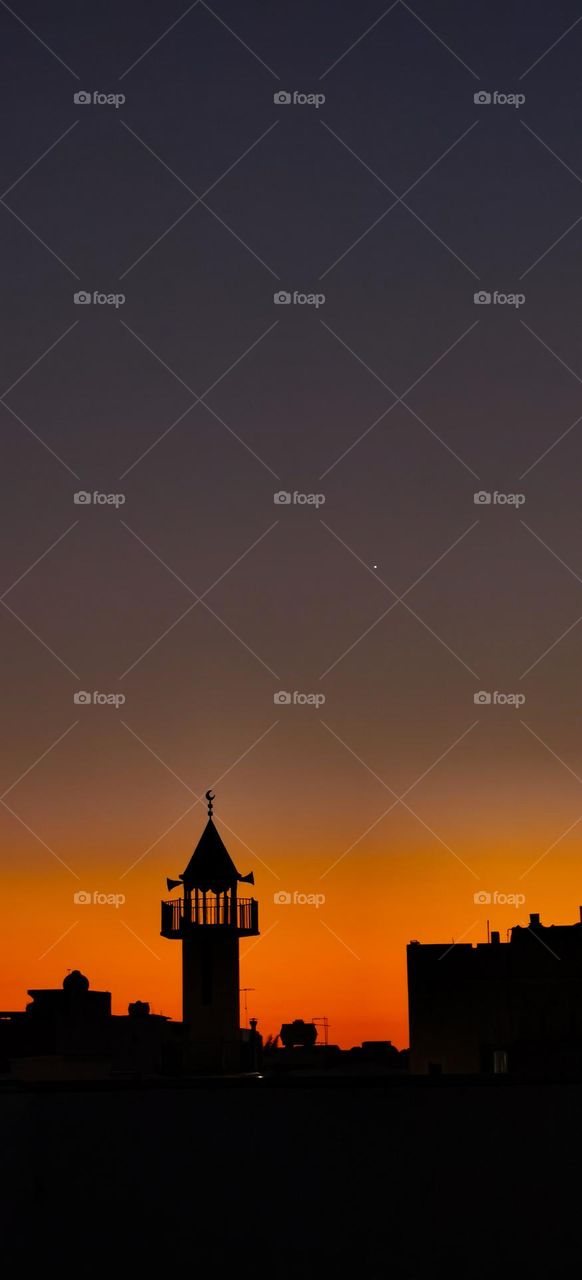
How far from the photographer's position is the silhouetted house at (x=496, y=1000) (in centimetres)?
5238

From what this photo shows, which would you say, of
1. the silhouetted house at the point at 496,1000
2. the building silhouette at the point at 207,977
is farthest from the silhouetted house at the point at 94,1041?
the silhouetted house at the point at 496,1000

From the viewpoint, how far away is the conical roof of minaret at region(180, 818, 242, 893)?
51094 millimetres

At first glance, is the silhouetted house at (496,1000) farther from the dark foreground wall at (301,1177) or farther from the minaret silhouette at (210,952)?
the dark foreground wall at (301,1177)

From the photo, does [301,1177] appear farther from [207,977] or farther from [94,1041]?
[94,1041]

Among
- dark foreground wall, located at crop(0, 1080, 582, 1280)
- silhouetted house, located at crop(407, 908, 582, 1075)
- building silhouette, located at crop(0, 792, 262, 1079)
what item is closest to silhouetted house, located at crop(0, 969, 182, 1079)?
building silhouette, located at crop(0, 792, 262, 1079)

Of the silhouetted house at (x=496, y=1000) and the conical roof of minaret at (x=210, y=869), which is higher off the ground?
the conical roof of minaret at (x=210, y=869)

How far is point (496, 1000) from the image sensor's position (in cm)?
5312

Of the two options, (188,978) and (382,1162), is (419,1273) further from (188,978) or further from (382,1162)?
(188,978)

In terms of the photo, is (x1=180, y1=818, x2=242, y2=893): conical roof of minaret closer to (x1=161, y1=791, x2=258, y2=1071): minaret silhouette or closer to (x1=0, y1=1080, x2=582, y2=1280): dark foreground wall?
(x1=161, y1=791, x2=258, y2=1071): minaret silhouette

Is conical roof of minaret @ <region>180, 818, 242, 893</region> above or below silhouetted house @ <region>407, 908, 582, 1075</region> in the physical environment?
above

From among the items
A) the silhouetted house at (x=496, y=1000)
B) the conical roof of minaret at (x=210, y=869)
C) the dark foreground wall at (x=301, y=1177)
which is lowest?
the dark foreground wall at (x=301, y=1177)

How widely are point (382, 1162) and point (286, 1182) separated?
1346 mm

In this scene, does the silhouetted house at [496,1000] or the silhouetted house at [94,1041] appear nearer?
the silhouetted house at [496,1000]

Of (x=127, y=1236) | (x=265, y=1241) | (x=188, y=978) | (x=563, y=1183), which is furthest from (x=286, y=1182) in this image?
(x=188, y=978)
